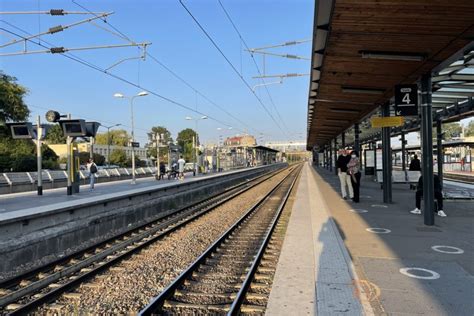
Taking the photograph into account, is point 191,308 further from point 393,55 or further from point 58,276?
point 393,55

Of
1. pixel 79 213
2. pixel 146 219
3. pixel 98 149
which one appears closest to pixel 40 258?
pixel 79 213

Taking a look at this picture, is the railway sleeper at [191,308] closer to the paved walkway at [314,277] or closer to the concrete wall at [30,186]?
the paved walkway at [314,277]

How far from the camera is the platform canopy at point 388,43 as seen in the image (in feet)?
21.9

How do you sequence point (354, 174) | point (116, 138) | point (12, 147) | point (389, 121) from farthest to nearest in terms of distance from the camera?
point (116, 138), point (12, 147), point (354, 174), point (389, 121)

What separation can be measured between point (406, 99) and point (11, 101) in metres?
43.2

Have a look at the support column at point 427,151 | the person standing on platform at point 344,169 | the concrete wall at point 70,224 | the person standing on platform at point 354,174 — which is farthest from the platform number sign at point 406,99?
the concrete wall at point 70,224

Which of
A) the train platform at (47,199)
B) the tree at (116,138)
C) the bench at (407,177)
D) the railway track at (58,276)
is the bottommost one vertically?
the railway track at (58,276)

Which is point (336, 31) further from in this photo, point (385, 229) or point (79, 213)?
point (79, 213)

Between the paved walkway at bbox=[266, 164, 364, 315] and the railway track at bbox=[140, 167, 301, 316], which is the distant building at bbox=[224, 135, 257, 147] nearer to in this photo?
the railway track at bbox=[140, 167, 301, 316]

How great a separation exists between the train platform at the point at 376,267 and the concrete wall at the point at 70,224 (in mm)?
5140

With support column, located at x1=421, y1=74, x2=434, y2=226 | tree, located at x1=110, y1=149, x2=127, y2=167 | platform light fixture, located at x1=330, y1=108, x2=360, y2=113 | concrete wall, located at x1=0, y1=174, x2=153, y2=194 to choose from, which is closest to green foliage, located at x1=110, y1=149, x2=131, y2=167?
tree, located at x1=110, y1=149, x2=127, y2=167

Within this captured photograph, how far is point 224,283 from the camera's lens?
6.52 metres

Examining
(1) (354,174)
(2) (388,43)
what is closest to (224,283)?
(2) (388,43)

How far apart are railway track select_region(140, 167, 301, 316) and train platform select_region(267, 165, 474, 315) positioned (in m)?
0.33
